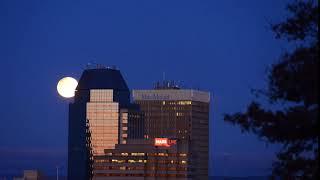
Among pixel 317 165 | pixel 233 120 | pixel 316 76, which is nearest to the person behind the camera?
pixel 316 76

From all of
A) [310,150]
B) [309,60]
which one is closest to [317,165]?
[310,150]

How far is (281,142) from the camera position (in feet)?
90.0

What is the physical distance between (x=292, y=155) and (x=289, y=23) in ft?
15.4

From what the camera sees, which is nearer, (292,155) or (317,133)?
(317,133)

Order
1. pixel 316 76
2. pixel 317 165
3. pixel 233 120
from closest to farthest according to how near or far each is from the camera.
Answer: pixel 316 76, pixel 317 165, pixel 233 120

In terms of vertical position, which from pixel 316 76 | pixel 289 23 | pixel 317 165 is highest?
pixel 289 23

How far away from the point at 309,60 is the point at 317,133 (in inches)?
77.6

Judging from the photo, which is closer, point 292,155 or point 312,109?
point 312,109

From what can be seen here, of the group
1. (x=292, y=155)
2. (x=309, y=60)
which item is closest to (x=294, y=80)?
(x=309, y=60)

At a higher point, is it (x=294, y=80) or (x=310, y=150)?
(x=294, y=80)

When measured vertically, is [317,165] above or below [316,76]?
below

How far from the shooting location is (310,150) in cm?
2783

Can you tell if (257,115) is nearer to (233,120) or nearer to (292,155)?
(233,120)

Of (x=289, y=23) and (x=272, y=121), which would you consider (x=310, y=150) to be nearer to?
(x=272, y=121)
